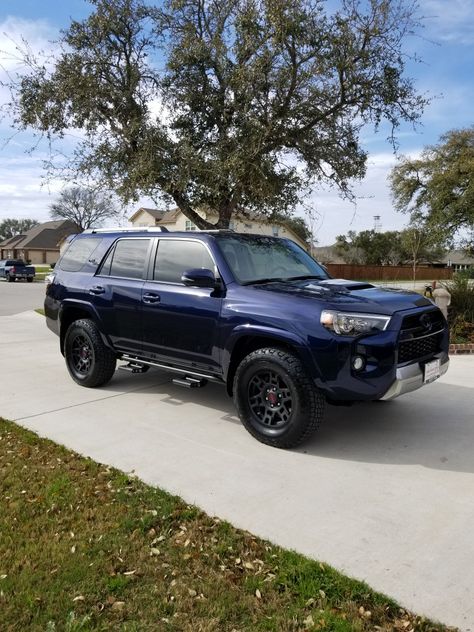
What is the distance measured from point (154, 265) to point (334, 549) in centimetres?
346

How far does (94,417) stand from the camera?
510 cm

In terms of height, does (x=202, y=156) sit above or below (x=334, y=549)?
above

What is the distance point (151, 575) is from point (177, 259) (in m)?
3.26

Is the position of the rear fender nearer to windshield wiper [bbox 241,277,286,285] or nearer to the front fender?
the front fender

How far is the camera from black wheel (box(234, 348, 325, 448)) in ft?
13.5

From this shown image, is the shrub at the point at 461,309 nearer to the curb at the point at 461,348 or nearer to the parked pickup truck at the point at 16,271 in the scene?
the curb at the point at 461,348

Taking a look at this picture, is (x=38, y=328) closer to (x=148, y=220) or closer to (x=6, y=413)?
(x=6, y=413)

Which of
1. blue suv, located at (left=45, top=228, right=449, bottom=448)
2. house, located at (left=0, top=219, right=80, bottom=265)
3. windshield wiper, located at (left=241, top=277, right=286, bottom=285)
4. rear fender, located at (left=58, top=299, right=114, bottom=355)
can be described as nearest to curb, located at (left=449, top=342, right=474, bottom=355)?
blue suv, located at (left=45, top=228, right=449, bottom=448)

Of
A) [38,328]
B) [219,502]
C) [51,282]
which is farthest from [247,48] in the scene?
[219,502]

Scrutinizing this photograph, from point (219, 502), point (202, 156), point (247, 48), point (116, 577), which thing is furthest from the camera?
point (202, 156)

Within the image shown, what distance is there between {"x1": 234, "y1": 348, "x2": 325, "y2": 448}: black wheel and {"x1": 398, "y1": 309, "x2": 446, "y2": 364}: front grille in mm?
810

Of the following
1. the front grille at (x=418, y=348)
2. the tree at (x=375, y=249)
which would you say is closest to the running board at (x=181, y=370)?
the front grille at (x=418, y=348)

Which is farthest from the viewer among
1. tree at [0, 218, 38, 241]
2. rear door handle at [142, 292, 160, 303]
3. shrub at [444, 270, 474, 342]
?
tree at [0, 218, 38, 241]

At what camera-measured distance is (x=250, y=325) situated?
4.39m
